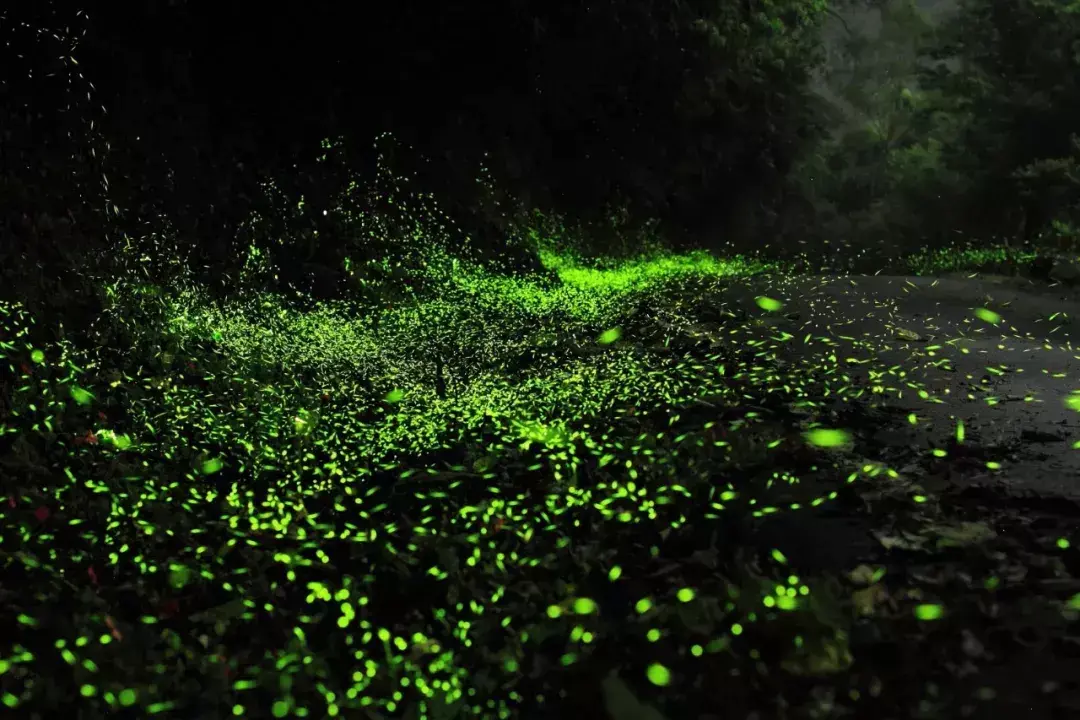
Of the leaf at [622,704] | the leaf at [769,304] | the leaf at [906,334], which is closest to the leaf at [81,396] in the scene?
the leaf at [622,704]

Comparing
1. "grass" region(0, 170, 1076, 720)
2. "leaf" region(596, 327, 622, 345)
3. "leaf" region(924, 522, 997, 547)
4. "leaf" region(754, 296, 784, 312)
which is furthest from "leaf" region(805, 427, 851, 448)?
"leaf" region(754, 296, 784, 312)

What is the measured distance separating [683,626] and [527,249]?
29.4 ft

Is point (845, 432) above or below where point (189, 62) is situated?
below

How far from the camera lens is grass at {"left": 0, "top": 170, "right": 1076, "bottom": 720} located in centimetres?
290

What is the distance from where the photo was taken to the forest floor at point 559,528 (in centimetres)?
282

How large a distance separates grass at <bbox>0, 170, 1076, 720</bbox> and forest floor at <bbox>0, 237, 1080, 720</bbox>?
0.05 feet

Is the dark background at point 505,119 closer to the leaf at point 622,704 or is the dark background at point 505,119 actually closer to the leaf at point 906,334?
the leaf at point 622,704

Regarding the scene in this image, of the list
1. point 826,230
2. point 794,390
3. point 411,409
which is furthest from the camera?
point 826,230

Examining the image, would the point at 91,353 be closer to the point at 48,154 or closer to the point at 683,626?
the point at 48,154

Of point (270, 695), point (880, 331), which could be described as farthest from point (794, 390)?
point (270, 695)

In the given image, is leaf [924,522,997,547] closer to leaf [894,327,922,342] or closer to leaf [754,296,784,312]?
leaf [894,327,922,342]

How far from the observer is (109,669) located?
3.04 meters

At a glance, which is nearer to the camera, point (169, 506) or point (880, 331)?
point (169, 506)

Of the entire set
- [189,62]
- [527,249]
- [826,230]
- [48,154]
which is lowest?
[826,230]
